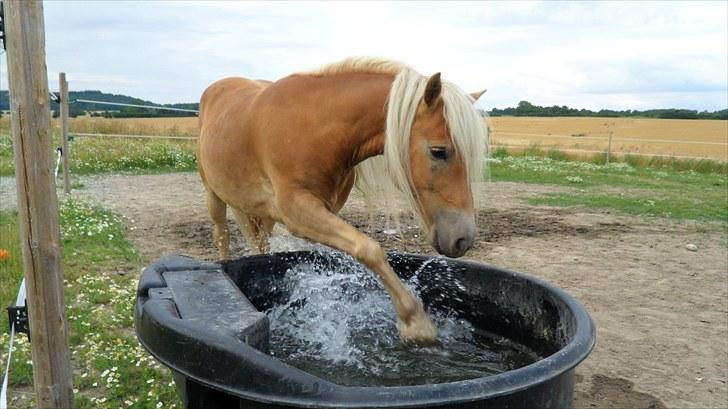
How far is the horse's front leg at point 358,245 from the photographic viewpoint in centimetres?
255

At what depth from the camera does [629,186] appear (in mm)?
12938

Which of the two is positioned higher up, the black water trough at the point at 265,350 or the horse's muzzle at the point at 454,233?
the horse's muzzle at the point at 454,233

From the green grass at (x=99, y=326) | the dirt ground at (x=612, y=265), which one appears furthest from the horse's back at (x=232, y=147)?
the dirt ground at (x=612, y=265)

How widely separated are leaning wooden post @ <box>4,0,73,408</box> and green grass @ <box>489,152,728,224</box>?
873 centimetres

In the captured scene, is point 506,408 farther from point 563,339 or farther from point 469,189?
point 469,189

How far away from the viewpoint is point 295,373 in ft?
4.65

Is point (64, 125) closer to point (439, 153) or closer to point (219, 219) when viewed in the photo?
point (219, 219)

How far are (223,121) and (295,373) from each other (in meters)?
2.85

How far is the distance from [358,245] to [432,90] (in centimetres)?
77

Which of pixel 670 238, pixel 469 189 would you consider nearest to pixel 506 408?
pixel 469 189

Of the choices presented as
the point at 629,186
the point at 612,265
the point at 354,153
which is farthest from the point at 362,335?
the point at 629,186

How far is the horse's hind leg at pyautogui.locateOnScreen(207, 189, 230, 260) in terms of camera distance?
4.86m

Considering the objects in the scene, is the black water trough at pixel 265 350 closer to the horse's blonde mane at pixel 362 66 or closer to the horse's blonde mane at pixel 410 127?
the horse's blonde mane at pixel 410 127

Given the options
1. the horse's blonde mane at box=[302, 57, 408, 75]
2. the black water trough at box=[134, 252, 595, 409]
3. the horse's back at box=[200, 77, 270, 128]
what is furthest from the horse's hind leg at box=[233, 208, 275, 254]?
the black water trough at box=[134, 252, 595, 409]
